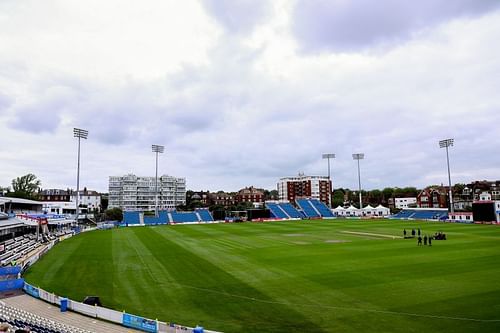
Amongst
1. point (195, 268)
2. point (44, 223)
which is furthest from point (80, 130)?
point (195, 268)

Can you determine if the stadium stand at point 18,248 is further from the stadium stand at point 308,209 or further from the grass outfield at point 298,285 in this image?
the stadium stand at point 308,209

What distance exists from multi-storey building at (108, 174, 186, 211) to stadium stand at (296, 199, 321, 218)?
74023mm

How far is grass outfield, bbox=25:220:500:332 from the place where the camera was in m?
15.8

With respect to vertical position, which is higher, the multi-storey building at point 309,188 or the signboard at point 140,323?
the multi-storey building at point 309,188

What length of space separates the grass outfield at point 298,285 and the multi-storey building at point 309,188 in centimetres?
14538

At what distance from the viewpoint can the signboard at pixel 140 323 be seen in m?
14.9

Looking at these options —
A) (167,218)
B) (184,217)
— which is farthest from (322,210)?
(167,218)

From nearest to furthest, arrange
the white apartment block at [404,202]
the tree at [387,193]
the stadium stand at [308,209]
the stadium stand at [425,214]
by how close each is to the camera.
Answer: the stadium stand at [425,214] < the stadium stand at [308,209] < the white apartment block at [404,202] < the tree at [387,193]

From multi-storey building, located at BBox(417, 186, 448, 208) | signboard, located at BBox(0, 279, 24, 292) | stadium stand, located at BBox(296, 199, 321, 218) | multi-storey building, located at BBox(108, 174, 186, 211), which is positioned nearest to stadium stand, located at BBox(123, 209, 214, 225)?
stadium stand, located at BBox(296, 199, 321, 218)

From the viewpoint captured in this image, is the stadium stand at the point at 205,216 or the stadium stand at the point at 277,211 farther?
the stadium stand at the point at 277,211

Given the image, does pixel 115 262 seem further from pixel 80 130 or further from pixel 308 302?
pixel 80 130

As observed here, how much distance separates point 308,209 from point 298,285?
81747 mm

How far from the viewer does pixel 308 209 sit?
336 ft

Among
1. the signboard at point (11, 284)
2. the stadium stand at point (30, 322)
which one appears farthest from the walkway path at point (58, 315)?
the signboard at point (11, 284)
